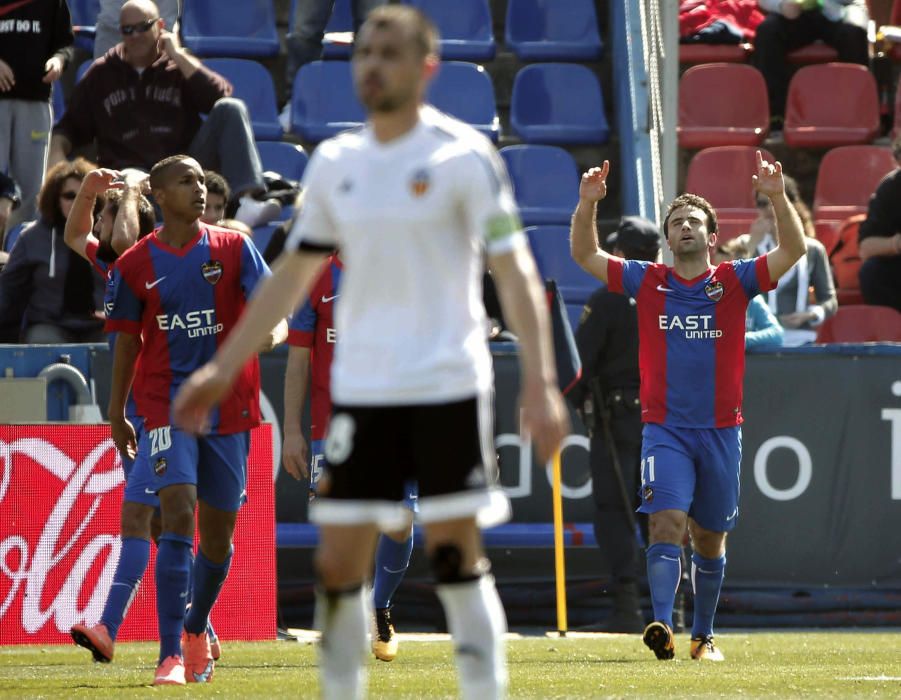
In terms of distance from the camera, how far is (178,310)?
297 inches

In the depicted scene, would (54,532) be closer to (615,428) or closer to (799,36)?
(615,428)

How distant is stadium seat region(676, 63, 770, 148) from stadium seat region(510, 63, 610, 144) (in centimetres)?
130

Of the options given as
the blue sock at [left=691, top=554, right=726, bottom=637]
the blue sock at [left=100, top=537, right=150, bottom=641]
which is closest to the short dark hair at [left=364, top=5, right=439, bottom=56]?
the blue sock at [left=100, top=537, right=150, bottom=641]

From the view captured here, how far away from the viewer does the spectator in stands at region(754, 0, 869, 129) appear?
16078 millimetres

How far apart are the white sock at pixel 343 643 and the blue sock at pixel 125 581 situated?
3.35m

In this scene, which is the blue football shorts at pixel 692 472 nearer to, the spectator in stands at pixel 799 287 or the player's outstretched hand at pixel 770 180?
the player's outstretched hand at pixel 770 180

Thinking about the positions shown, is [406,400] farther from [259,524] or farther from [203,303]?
[259,524]

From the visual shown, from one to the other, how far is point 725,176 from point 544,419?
37.5ft

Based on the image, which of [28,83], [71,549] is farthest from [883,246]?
[71,549]

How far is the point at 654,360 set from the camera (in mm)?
8828

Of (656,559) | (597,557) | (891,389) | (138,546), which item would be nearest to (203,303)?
(138,546)

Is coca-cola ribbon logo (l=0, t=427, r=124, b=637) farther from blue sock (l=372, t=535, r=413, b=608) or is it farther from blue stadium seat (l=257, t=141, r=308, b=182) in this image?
blue stadium seat (l=257, t=141, r=308, b=182)

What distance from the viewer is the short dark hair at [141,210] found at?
9109 mm

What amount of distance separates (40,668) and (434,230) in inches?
175
